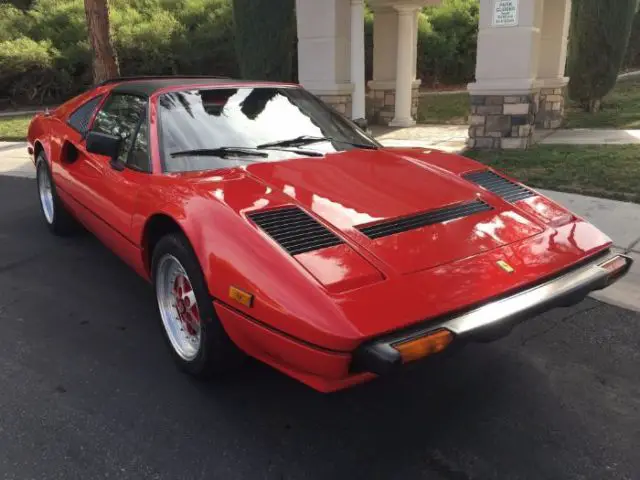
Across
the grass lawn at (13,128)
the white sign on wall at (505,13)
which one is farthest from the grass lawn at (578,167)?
the grass lawn at (13,128)

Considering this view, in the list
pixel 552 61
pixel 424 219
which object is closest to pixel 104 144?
pixel 424 219

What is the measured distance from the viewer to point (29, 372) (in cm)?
291

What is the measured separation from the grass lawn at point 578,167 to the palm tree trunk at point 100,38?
22.6 ft

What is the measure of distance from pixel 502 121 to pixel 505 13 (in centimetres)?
145

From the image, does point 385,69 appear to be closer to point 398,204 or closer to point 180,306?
point 398,204

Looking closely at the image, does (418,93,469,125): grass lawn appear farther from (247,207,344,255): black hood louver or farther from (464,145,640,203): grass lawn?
(247,207,344,255): black hood louver

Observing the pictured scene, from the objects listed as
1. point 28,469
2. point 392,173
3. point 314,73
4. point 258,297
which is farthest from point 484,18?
point 28,469

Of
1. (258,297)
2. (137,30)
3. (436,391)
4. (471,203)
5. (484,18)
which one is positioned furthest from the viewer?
(137,30)

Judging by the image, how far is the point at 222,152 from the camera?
3.18 m

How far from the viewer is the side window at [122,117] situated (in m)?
3.45

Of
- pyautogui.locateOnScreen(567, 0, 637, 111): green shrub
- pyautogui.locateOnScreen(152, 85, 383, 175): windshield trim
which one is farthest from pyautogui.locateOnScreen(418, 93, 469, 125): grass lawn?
pyautogui.locateOnScreen(152, 85, 383, 175): windshield trim

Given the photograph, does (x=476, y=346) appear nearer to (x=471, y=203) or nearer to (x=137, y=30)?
(x=471, y=203)

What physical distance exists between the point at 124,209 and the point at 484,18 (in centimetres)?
653

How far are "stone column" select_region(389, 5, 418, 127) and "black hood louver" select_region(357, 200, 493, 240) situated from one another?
10011 millimetres
